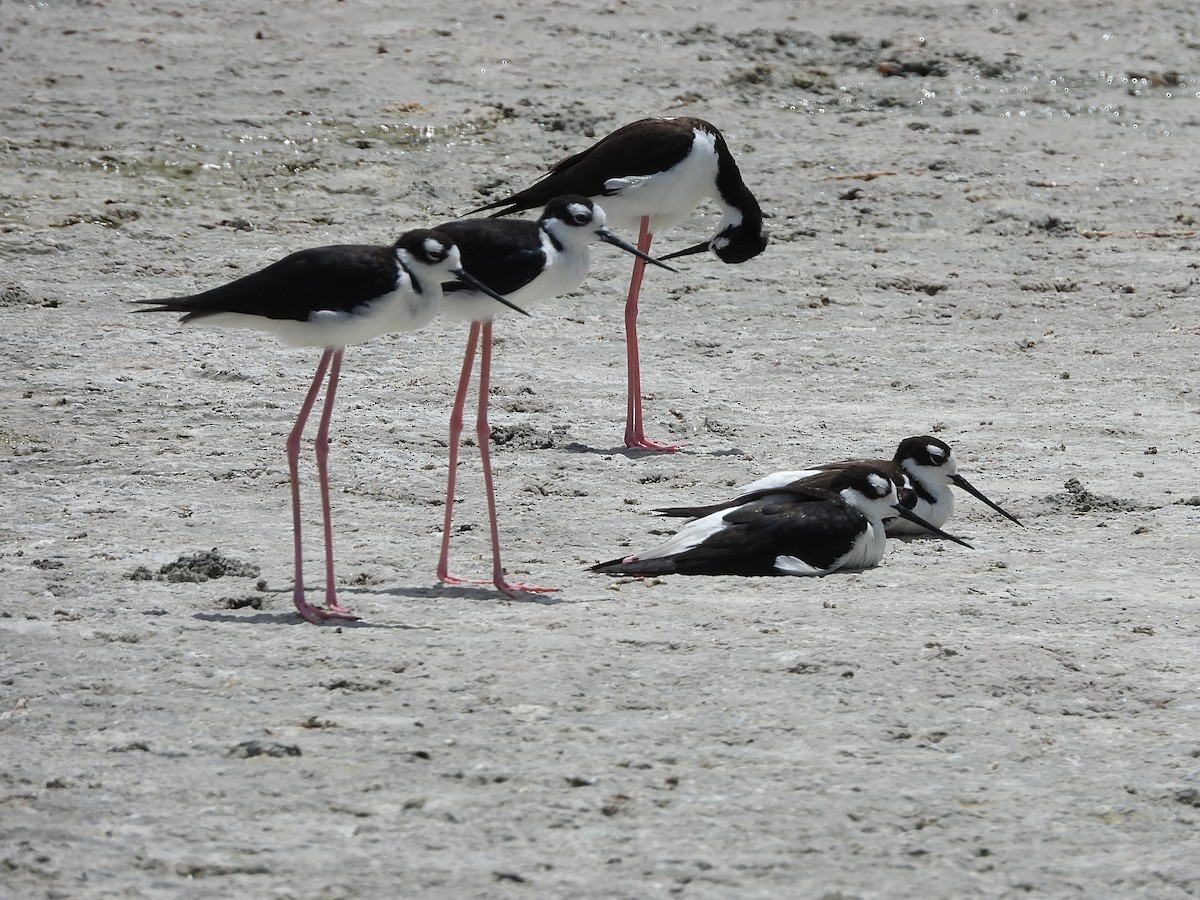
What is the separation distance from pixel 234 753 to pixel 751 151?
7.47 metres

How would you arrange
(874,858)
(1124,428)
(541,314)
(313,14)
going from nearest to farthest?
1. (874,858)
2. (1124,428)
3. (541,314)
4. (313,14)

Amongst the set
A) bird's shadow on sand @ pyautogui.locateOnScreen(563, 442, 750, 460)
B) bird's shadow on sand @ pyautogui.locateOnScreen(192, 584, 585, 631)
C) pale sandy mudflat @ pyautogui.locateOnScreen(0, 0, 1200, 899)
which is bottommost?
bird's shadow on sand @ pyautogui.locateOnScreen(563, 442, 750, 460)

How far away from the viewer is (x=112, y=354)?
7516 mm

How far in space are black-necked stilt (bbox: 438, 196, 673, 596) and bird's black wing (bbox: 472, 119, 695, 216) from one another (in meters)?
1.56

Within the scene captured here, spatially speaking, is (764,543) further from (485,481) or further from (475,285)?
(475,285)

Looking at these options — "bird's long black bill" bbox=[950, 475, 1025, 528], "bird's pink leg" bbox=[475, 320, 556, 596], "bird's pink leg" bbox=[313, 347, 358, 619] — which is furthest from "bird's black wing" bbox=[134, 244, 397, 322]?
"bird's long black bill" bbox=[950, 475, 1025, 528]

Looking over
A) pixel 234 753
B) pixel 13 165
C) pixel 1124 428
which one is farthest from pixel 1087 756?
pixel 13 165

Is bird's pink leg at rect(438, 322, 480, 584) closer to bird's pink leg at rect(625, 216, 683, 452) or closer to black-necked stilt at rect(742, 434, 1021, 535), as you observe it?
black-necked stilt at rect(742, 434, 1021, 535)

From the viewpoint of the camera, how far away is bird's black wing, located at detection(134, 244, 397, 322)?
189 inches

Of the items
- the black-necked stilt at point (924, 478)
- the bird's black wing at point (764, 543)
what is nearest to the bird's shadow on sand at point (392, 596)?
the bird's black wing at point (764, 543)

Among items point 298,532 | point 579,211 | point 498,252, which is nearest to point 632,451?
point 579,211

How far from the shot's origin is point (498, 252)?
5.56 m

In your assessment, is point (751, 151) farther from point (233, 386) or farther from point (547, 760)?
point (547, 760)

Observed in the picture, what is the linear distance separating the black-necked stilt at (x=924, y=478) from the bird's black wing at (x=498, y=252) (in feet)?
3.73
